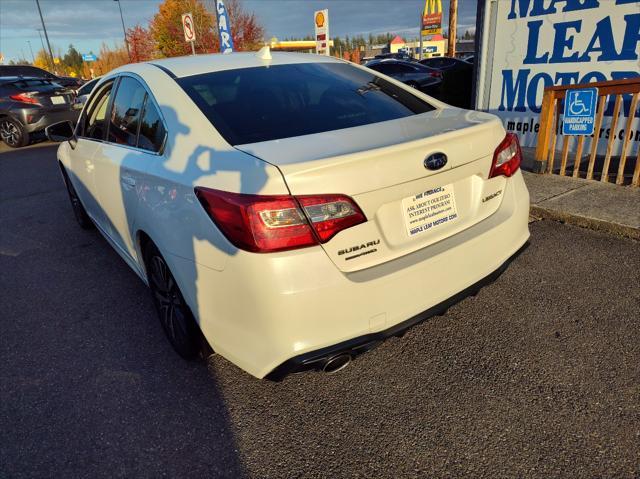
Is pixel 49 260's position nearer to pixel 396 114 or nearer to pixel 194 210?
pixel 194 210

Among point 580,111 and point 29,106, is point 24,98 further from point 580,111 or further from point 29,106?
point 580,111

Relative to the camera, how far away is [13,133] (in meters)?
12.1

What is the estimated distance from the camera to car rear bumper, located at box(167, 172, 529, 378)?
184 centimetres

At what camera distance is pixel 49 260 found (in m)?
4.50

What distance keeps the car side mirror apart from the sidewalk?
4364 mm

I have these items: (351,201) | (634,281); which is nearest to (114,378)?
(351,201)

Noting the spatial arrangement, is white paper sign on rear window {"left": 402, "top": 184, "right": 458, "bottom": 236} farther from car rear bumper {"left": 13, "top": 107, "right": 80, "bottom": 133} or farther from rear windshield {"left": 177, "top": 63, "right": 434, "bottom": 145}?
car rear bumper {"left": 13, "top": 107, "right": 80, "bottom": 133}

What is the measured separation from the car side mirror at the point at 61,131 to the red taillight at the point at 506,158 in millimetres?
3554

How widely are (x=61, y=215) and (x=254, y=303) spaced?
199 inches

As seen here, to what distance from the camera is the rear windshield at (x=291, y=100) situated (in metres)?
2.33

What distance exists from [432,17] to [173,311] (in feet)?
148

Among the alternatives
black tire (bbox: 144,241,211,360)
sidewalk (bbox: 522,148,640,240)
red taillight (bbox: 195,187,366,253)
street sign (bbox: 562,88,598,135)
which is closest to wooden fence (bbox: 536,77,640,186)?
street sign (bbox: 562,88,598,135)

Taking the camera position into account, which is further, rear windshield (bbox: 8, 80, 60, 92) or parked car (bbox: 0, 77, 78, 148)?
rear windshield (bbox: 8, 80, 60, 92)

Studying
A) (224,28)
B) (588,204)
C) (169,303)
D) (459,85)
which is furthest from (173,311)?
(224,28)
